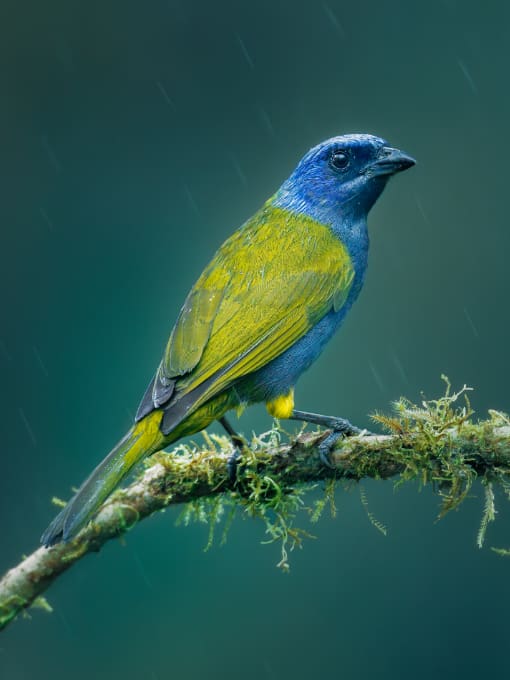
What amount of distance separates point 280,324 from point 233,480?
0.66m

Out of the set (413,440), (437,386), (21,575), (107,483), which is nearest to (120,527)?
(107,483)

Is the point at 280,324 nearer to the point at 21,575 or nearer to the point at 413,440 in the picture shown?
the point at 413,440

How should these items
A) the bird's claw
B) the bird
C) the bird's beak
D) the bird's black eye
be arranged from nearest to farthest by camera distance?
the bird's claw → the bird → the bird's beak → the bird's black eye

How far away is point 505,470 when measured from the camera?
2.12 meters

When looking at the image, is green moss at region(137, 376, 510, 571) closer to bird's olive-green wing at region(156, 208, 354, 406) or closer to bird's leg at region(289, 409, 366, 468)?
bird's leg at region(289, 409, 366, 468)

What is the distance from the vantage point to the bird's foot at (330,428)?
241cm

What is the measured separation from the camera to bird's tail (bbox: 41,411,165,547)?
2.20m

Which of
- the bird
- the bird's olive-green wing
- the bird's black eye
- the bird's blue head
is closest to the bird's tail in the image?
the bird

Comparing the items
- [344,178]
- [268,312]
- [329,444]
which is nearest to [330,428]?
[329,444]

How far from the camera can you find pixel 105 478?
92.4 inches

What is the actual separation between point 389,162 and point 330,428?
1.18m

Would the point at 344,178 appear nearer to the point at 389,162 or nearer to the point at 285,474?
A: the point at 389,162

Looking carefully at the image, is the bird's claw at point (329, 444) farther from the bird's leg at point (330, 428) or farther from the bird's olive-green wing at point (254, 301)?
the bird's olive-green wing at point (254, 301)

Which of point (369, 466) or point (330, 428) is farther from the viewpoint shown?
point (330, 428)
